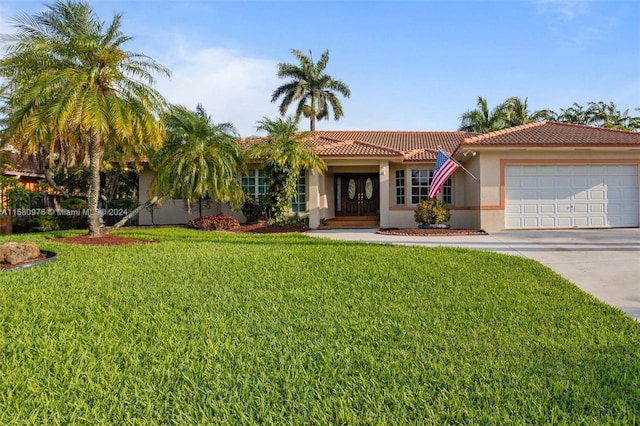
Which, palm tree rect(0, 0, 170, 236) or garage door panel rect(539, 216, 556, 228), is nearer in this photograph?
palm tree rect(0, 0, 170, 236)

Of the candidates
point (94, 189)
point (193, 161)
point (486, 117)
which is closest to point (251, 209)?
point (193, 161)

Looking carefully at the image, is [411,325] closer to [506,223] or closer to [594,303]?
[594,303]

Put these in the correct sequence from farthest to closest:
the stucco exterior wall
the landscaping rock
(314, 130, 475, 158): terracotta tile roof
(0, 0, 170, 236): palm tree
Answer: (314, 130, 475, 158): terracotta tile roof → the stucco exterior wall → (0, 0, 170, 236): palm tree → the landscaping rock

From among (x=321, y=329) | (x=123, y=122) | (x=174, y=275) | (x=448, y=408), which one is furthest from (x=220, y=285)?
(x=123, y=122)

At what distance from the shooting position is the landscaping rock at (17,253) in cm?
824

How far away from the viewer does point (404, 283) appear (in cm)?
668

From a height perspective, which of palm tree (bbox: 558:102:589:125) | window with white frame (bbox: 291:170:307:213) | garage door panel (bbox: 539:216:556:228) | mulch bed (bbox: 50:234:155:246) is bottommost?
mulch bed (bbox: 50:234:155:246)

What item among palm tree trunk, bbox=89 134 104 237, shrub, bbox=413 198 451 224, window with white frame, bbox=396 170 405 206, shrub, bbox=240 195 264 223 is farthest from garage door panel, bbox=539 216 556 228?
palm tree trunk, bbox=89 134 104 237

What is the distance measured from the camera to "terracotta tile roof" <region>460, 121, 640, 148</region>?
49.5ft

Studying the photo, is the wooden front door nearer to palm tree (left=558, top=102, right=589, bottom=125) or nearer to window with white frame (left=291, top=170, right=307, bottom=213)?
window with white frame (left=291, top=170, right=307, bottom=213)

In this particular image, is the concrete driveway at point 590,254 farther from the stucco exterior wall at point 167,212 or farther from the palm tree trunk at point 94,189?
the stucco exterior wall at point 167,212

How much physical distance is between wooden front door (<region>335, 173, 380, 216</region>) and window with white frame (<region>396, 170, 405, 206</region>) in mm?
1791

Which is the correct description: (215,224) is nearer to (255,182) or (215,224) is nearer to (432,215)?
(255,182)

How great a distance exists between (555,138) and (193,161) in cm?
1433
